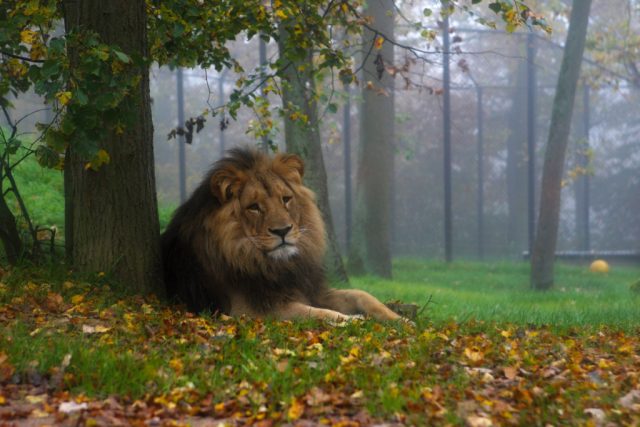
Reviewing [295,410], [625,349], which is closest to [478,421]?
[295,410]

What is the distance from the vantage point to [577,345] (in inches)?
223

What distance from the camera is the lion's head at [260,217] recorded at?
249 inches

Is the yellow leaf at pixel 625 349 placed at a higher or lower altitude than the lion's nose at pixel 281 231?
lower

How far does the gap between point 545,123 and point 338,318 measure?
21.1 m

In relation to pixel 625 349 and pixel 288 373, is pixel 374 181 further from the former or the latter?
pixel 288 373

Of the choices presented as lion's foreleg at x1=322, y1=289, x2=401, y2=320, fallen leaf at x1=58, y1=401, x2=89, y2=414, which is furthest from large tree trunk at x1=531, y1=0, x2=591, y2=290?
fallen leaf at x1=58, y1=401, x2=89, y2=414

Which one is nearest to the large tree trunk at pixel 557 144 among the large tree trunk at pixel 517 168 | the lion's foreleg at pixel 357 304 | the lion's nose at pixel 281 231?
the large tree trunk at pixel 517 168

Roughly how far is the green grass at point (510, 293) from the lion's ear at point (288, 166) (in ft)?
5.47

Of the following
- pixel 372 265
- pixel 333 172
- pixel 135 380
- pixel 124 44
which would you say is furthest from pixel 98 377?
pixel 333 172

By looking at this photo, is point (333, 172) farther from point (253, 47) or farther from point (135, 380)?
point (135, 380)

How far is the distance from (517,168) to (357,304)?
19.9 m

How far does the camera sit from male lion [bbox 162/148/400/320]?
6344mm

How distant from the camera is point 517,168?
25562 millimetres

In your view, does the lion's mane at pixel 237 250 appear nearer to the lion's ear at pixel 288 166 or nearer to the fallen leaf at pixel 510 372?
the lion's ear at pixel 288 166
